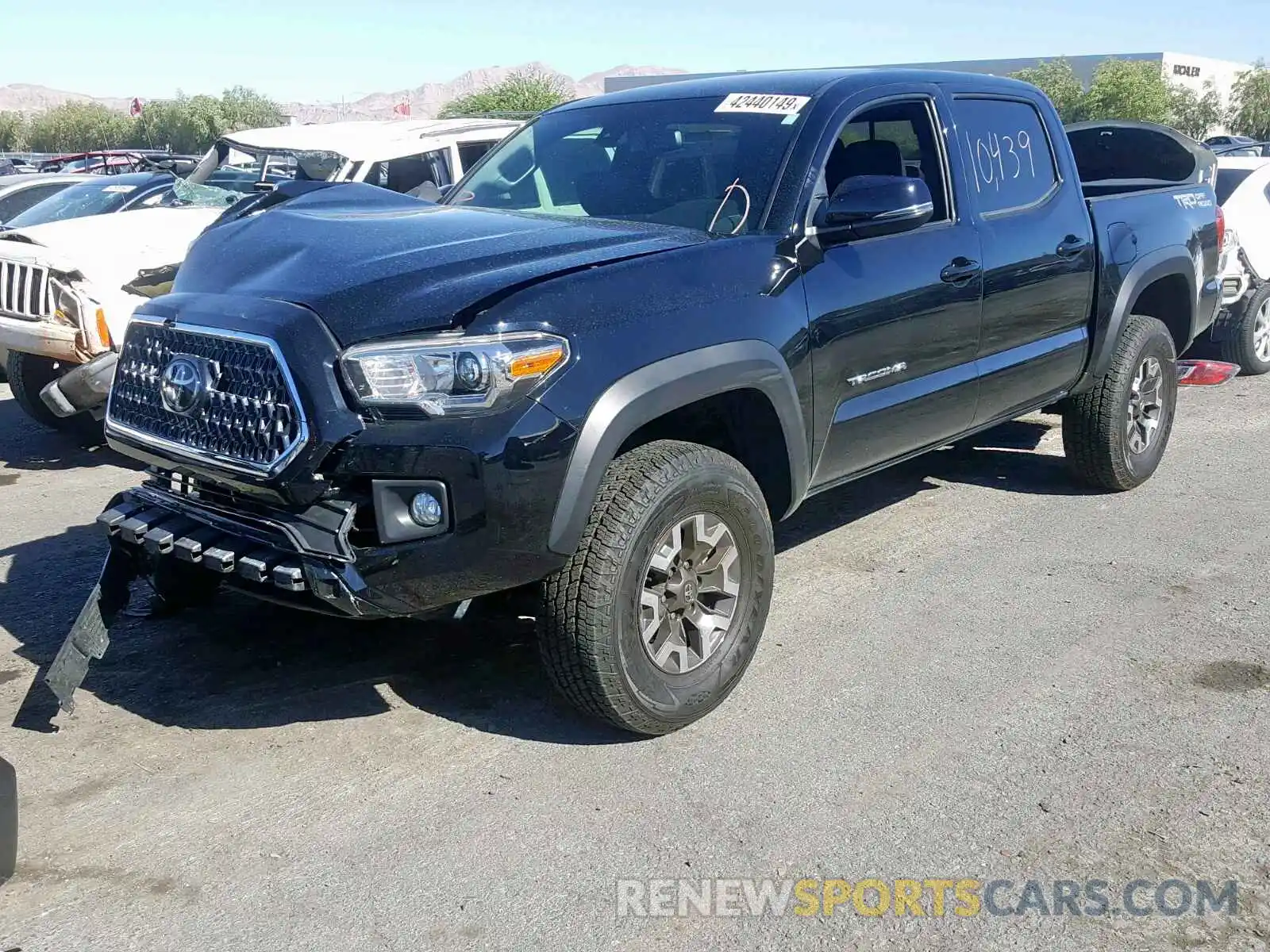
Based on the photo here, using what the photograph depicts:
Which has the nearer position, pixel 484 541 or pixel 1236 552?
pixel 484 541

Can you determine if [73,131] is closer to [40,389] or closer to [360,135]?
[360,135]

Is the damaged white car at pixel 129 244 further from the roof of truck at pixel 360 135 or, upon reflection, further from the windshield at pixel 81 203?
the windshield at pixel 81 203

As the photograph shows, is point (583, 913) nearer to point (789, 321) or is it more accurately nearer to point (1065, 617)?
point (789, 321)

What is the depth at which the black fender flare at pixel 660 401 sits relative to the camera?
132 inches

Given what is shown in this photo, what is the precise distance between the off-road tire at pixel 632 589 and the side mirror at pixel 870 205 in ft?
3.09

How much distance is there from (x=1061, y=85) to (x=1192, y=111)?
613cm

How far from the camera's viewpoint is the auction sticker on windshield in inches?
176

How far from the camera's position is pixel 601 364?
340 cm

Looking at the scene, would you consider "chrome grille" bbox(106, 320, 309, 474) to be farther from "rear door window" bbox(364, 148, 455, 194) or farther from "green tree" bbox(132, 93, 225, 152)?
"green tree" bbox(132, 93, 225, 152)

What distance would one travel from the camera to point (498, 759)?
3.70 metres

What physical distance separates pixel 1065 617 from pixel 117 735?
341 centimetres

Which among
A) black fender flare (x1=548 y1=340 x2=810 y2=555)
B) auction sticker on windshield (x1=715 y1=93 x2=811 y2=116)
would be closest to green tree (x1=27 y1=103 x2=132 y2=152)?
auction sticker on windshield (x1=715 y1=93 x2=811 y2=116)

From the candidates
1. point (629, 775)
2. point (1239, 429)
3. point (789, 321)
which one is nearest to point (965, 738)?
point (629, 775)

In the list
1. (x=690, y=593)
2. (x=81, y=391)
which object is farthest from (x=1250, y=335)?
(x=81, y=391)
